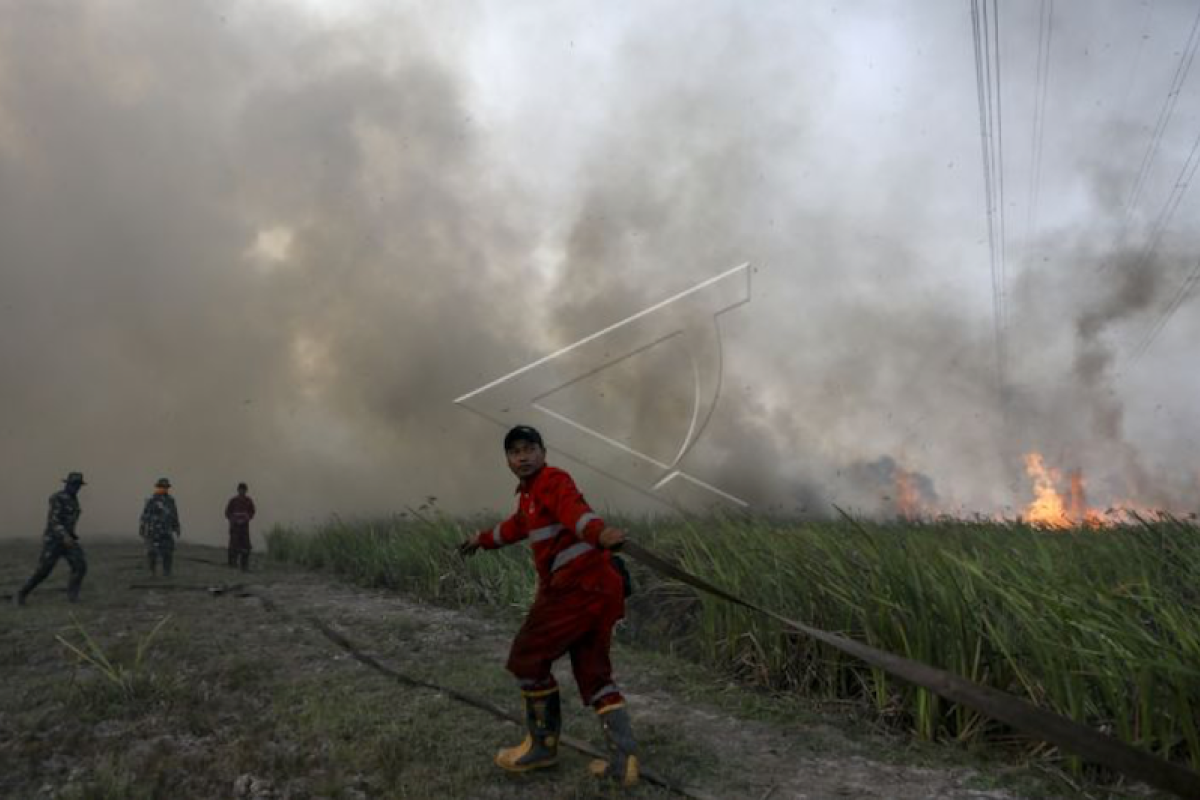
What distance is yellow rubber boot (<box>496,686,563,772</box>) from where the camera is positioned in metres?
3.77

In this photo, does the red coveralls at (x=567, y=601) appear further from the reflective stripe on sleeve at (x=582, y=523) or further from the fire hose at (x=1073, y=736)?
the fire hose at (x=1073, y=736)

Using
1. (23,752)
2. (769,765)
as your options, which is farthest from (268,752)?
(769,765)

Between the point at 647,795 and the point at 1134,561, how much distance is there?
4.66 meters

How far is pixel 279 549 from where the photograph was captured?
18.9m

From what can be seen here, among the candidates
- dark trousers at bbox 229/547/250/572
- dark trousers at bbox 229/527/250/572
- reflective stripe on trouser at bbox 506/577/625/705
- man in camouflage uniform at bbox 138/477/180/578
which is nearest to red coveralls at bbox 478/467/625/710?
reflective stripe on trouser at bbox 506/577/625/705

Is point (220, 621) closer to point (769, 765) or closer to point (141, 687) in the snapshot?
point (141, 687)

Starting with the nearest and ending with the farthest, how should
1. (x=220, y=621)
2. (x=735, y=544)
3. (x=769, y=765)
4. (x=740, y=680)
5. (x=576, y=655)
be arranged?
(x=576, y=655), (x=769, y=765), (x=740, y=680), (x=735, y=544), (x=220, y=621)

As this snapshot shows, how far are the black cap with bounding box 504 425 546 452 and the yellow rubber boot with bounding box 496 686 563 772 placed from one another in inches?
49.6

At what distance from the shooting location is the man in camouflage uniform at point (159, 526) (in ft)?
44.8

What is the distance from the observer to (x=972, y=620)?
4.55m

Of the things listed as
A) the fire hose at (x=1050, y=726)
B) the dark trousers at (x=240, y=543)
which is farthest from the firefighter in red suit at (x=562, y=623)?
the dark trousers at (x=240, y=543)

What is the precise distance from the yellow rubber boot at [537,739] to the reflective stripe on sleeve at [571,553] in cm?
65

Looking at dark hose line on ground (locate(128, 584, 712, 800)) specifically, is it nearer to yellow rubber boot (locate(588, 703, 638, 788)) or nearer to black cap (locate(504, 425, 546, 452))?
yellow rubber boot (locate(588, 703, 638, 788))

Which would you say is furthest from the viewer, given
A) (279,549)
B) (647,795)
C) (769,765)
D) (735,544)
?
(279,549)
